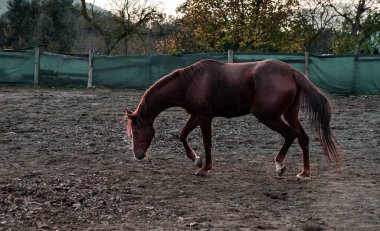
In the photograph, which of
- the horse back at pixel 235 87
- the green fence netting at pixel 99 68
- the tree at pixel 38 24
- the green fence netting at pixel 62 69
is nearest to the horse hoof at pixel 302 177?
the horse back at pixel 235 87

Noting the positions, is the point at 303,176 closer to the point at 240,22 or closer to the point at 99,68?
the point at 99,68

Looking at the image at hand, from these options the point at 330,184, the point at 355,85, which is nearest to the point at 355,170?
the point at 330,184

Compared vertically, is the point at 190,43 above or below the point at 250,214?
above

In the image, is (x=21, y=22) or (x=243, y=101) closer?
(x=243, y=101)

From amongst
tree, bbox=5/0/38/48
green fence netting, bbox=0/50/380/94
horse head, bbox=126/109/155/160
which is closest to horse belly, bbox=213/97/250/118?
horse head, bbox=126/109/155/160

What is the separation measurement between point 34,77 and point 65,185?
1500 cm

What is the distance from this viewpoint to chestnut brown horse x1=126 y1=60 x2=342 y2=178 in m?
5.77

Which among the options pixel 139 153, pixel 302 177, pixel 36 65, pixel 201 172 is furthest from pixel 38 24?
pixel 302 177

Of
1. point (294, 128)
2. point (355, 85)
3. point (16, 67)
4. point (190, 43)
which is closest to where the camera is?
point (294, 128)

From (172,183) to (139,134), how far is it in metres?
0.88

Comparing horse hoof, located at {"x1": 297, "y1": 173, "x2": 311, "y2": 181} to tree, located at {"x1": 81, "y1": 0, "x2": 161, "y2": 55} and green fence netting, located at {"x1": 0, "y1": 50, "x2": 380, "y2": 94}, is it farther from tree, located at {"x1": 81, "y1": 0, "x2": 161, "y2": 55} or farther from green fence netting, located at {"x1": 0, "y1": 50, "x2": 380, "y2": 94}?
tree, located at {"x1": 81, "y1": 0, "x2": 161, "y2": 55}

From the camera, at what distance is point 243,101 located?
6.06 meters

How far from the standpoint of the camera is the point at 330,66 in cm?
1792

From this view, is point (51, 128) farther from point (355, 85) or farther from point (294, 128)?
point (355, 85)
